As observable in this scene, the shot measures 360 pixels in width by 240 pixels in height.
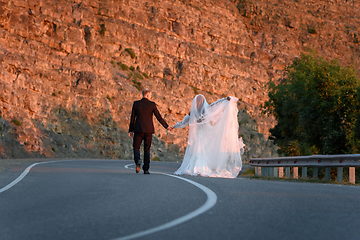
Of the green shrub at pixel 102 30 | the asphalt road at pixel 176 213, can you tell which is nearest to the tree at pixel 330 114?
the asphalt road at pixel 176 213

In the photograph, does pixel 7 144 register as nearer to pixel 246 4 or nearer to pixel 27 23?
pixel 27 23

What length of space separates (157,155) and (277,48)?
3722 centimetres

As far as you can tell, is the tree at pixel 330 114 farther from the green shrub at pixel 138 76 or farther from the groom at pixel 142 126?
the green shrub at pixel 138 76

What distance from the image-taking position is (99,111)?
43.8 meters

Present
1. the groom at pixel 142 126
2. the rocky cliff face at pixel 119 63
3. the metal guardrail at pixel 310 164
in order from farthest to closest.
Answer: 1. the rocky cliff face at pixel 119 63
2. the groom at pixel 142 126
3. the metal guardrail at pixel 310 164

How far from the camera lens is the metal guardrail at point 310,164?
1196 centimetres

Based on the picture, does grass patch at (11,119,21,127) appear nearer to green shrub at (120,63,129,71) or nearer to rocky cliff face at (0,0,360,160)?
rocky cliff face at (0,0,360,160)

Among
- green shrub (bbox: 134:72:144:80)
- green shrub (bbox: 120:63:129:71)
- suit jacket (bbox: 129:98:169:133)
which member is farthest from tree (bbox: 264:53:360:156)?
green shrub (bbox: 120:63:129:71)

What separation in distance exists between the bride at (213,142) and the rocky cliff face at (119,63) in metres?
20.7

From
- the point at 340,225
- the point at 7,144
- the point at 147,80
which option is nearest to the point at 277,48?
the point at 147,80

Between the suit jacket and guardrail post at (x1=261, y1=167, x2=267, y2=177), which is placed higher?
the suit jacket

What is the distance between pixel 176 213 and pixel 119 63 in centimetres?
4672

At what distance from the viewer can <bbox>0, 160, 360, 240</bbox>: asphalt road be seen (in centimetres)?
438

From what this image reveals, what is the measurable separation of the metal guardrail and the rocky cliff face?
20.7m
